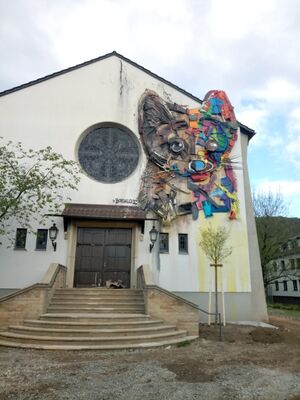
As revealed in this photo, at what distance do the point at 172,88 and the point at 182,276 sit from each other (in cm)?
929

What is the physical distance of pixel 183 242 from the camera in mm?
14117

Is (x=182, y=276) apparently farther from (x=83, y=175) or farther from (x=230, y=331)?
(x=83, y=175)

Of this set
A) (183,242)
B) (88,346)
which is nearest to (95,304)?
(88,346)

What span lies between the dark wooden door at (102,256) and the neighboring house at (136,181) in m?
0.04

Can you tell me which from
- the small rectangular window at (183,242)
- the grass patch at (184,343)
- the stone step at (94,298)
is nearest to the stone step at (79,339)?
the grass patch at (184,343)

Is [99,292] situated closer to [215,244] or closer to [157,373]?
[215,244]

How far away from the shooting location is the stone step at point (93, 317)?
9.18 meters

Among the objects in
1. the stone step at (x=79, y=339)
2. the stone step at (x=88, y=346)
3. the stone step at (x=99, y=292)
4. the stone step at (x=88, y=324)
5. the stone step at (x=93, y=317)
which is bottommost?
the stone step at (x=88, y=346)

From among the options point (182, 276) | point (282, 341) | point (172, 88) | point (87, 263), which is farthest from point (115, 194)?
point (282, 341)

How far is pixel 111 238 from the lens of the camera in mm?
14117

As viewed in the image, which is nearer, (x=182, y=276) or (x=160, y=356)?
(x=160, y=356)

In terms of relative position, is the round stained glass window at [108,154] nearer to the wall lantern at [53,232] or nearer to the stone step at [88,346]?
the wall lantern at [53,232]

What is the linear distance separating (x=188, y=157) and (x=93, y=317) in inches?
342

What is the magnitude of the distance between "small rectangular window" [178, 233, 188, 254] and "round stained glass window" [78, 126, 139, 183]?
3.73m
